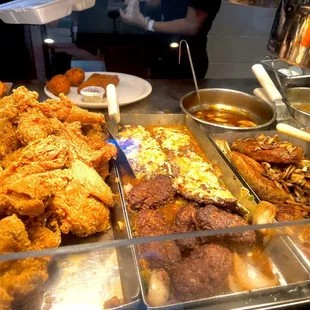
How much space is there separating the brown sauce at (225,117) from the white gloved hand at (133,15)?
1.27 meters

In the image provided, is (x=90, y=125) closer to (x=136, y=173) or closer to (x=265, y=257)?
(x=136, y=173)

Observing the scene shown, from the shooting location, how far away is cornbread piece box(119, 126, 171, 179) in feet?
6.44

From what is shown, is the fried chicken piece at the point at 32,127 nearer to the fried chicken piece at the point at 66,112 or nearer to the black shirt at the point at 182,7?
the fried chicken piece at the point at 66,112

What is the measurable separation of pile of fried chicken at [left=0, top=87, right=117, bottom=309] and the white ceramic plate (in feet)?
1.21

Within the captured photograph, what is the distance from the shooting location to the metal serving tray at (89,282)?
103cm

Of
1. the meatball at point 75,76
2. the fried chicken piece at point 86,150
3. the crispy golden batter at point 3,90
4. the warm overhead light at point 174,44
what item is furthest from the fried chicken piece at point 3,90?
the warm overhead light at point 174,44

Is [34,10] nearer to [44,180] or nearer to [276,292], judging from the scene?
[44,180]

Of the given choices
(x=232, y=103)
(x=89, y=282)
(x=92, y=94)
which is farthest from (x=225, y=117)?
(x=89, y=282)

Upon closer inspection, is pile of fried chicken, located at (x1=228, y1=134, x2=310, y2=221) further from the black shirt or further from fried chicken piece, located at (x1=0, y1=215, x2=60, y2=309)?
the black shirt

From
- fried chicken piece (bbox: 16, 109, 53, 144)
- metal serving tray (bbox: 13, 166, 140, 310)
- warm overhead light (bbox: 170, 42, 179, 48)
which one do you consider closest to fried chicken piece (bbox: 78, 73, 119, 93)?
fried chicken piece (bbox: 16, 109, 53, 144)

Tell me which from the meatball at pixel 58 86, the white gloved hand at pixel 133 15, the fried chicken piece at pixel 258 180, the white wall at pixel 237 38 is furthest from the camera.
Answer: the white wall at pixel 237 38

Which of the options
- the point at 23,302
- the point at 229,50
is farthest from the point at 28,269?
the point at 229,50

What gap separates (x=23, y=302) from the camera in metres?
1.04

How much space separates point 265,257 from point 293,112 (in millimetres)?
1438
